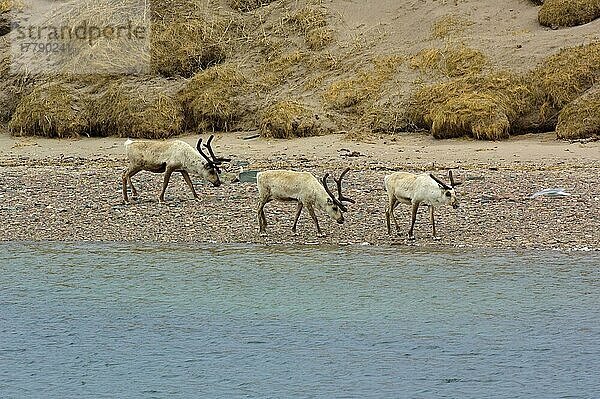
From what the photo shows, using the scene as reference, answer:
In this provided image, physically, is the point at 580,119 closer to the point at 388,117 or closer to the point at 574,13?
the point at 388,117

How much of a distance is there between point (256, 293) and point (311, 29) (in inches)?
613

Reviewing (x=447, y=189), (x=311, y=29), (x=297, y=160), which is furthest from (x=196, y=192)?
(x=311, y=29)

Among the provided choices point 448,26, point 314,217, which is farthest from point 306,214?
point 448,26

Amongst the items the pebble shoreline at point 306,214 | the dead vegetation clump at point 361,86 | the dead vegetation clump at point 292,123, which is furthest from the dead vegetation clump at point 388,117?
the pebble shoreline at point 306,214

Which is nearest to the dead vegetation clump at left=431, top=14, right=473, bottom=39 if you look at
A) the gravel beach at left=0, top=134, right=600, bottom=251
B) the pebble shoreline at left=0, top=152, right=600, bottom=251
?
the gravel beach at left=0, top=134, right=600, bottom=251

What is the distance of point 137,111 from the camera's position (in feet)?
75.5

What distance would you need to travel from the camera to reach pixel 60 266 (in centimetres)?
→ 1169

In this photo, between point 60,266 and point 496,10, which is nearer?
point 60,266

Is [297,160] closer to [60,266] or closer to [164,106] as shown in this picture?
[164,106]

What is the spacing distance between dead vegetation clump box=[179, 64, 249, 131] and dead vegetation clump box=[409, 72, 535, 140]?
13.1 feet

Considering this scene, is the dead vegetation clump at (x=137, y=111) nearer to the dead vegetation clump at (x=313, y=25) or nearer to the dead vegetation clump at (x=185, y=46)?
the dead vegetation clump at (x=185, y=46)

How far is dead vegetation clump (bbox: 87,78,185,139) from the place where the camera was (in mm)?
22594

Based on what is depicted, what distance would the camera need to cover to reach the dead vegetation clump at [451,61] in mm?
21812

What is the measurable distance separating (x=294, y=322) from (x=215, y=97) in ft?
45.5
